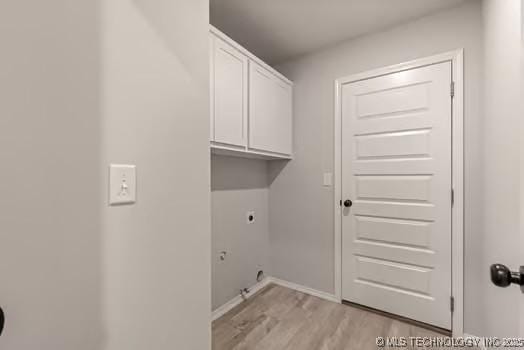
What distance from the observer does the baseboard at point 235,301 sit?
1.89 meters

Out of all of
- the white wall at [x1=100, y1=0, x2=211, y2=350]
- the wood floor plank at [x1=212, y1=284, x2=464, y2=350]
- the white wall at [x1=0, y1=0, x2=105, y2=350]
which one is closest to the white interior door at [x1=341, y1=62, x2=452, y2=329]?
the wood floor plank at [x1=212, y1=284, x2=464, y2=350]

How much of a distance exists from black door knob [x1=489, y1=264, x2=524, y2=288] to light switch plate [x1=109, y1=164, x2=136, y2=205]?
1.03 m

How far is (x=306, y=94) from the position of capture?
2.32m

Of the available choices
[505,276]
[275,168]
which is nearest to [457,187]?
[505,276]

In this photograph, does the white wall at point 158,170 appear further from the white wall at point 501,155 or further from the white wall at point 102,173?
the white wall at point 501,155

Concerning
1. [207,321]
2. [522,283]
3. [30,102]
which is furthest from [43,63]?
[522,283]

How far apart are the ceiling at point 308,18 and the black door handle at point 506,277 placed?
184 centimetres

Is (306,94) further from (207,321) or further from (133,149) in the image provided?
(207,321)

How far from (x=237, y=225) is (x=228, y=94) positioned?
3.93ft

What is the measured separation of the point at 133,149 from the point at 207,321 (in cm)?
75

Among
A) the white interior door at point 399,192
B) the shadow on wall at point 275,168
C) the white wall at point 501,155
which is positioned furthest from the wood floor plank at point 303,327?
the shadow on wall at point 275,168

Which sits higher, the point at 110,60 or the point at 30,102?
the point at 110,60

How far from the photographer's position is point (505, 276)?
1.85 ft

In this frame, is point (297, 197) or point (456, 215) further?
point (297, 197)
